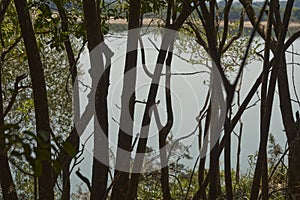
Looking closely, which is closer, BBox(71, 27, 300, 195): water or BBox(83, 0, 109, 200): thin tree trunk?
BBox(83, 0, 109, 200): thin tree trunk

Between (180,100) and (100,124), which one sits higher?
(100,124)

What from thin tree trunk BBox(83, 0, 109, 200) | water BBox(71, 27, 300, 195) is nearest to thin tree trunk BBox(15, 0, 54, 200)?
thin tree trunk BBox(83, 0, 109, 200)

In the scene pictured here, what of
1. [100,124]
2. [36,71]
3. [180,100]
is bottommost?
[180,100]

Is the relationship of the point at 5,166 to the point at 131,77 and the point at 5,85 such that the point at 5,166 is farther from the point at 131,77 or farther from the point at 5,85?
the point at 5,85

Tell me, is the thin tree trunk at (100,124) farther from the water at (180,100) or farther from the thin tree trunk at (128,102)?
the water at (180,100)

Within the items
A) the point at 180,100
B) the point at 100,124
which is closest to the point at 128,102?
the point at 100,124

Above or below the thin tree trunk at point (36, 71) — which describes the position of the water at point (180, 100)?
below

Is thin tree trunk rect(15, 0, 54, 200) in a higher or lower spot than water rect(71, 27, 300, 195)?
higher

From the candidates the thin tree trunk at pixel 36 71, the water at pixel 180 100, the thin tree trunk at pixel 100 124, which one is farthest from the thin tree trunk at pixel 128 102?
the water at pixel 180 100

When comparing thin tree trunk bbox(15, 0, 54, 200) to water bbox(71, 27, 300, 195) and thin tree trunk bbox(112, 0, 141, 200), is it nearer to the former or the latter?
thin tree trunk bbox(112, 0, 141, 200)

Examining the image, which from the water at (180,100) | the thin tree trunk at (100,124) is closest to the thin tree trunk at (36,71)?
the thin tree trunk at (100,124)

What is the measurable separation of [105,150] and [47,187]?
0.21 metres

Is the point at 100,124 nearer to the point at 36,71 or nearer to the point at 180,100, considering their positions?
the point at 36,71

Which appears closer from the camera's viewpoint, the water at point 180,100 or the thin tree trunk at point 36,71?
the thin tree trunk at point 36,71
